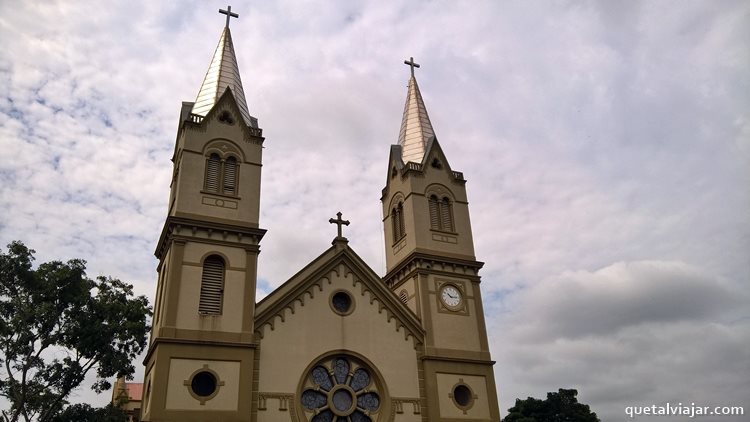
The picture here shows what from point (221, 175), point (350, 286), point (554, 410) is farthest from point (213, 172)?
point (554, 410)

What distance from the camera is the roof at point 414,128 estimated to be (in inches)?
1206

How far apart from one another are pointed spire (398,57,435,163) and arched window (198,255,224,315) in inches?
456

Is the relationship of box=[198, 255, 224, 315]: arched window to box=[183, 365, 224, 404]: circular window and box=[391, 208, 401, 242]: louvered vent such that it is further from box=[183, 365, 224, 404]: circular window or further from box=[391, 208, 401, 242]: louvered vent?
box=[391, 208, 401, 242]: louvered vent

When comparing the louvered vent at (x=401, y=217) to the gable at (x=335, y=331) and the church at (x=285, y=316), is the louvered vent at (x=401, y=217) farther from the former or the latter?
the gable at (x=335, y=331)

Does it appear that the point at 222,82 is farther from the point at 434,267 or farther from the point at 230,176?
the point at 434,267

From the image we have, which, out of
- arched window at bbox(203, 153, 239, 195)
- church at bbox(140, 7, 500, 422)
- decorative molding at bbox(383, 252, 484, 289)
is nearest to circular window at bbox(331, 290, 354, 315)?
church at bbox(140, 7, 500, 422)

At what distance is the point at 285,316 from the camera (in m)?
22.7

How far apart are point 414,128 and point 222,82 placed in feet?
32.7

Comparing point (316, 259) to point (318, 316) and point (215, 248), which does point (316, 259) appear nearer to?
point (318, 316)

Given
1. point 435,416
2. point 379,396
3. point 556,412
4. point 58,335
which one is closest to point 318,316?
point 379,396

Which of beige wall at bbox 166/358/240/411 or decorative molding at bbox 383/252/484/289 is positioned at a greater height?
decorative molding at bbox 383/252/484/289

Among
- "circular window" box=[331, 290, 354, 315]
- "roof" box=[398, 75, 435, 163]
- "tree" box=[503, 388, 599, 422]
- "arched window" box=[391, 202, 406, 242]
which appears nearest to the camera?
"circular window" box=[331, 290, 354, 315]

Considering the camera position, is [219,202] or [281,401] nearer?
[281,401]

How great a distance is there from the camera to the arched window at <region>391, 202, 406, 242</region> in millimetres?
28656
